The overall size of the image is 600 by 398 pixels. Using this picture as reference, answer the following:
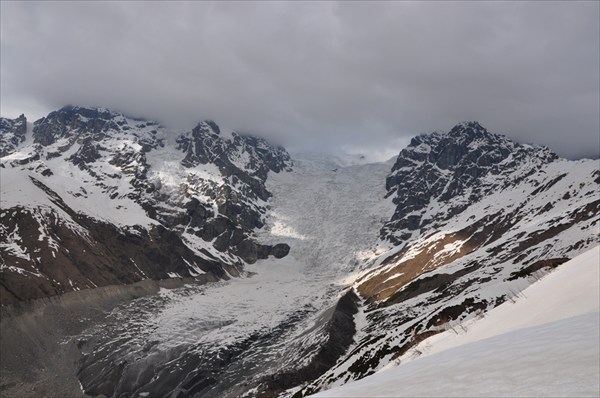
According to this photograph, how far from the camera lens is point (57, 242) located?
6024 inches

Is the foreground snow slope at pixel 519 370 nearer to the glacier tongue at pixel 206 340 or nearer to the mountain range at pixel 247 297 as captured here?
the mountain range at pixel 247 297

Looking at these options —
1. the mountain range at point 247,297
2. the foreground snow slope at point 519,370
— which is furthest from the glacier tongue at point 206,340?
the foreground snow slope at point 519,370

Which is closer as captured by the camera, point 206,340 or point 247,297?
Answer: point 206,340

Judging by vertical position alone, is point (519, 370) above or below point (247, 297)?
below

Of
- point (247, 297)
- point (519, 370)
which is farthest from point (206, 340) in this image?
point (519, 370)

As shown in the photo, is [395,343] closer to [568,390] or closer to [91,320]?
[568,390]

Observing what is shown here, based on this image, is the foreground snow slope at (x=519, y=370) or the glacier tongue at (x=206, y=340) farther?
the glacier tongue at (x=206, y=340)

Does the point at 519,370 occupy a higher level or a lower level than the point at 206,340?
higher

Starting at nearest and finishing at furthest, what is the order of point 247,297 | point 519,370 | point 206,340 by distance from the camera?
point 519,370 < point 206,340 < point 247,297

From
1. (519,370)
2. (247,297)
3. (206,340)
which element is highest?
(247,297)

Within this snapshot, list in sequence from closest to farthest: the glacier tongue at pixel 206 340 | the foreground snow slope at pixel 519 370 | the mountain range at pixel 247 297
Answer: the foreground snow slope at pixel 519 370
the mountain range at pixel 247 297
the glacier tongue at pixel 206 340

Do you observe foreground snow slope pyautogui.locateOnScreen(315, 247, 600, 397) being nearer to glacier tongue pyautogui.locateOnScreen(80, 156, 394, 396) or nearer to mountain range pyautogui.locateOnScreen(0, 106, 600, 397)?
mountain range pyautogui.locateOnScreen(0, 106, 600, 397)

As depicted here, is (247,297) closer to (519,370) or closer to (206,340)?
(206,340)

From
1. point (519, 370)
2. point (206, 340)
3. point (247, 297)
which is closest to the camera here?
point (519, 370)
